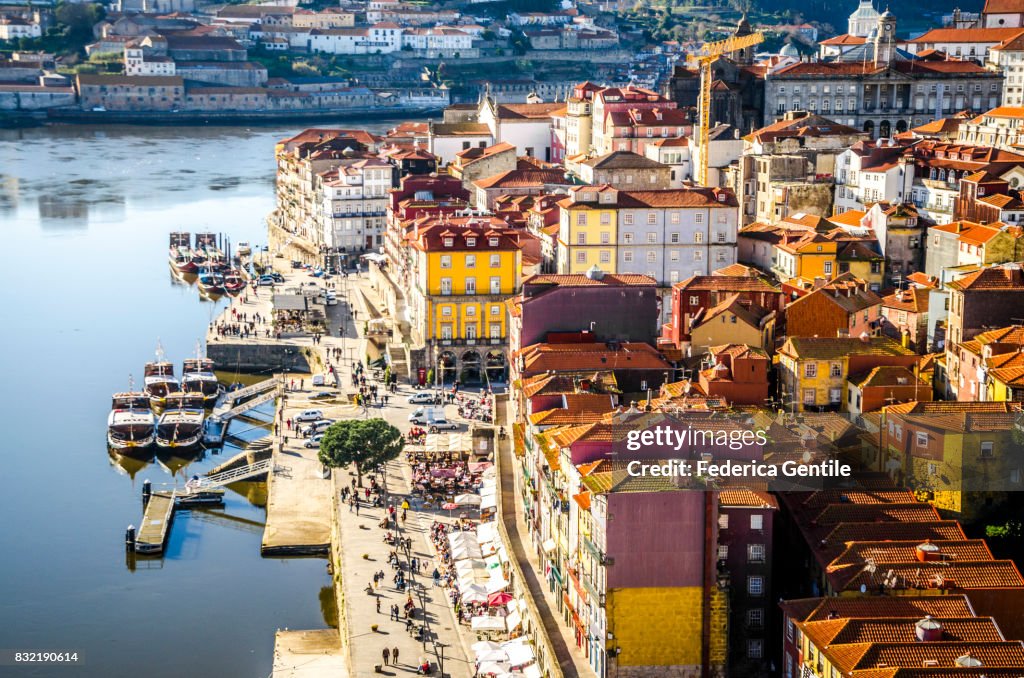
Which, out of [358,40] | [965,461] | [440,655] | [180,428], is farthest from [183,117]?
[965,461]

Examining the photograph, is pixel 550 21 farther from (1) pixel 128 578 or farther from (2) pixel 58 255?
(1) pixel 128 578

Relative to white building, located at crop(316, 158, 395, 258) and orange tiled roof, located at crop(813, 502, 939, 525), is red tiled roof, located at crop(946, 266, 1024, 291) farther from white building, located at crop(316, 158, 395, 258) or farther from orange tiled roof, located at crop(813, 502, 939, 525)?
white building, located at crop(316, 158, 395, 258)

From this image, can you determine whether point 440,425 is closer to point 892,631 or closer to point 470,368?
point 470,368

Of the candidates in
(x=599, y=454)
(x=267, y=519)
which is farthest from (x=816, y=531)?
(x=267, y=519)

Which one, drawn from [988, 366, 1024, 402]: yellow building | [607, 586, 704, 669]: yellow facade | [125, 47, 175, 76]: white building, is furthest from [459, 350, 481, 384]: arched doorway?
[125, 47, 175, 76]: white building

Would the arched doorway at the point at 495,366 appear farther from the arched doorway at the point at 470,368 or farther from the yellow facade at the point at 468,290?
the yellow facade at the point at 468,290

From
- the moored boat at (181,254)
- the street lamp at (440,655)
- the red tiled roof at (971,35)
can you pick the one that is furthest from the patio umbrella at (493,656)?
the red tiled roof at (971,35)
